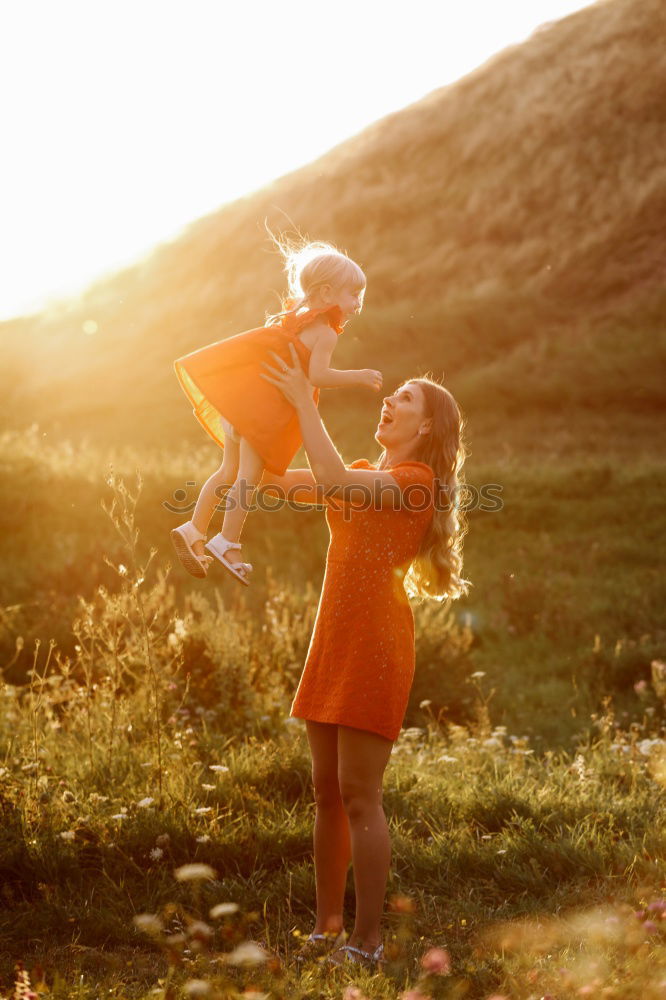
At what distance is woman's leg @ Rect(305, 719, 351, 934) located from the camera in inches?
155

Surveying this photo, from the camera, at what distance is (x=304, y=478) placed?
162 inches

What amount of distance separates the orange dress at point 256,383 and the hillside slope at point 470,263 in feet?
55.6

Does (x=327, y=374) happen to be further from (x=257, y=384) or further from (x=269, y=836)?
(x=269, y=836)

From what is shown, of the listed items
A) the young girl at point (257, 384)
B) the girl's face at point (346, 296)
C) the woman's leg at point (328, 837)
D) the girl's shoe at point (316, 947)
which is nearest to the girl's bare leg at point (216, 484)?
the young girl at point (257, 384)

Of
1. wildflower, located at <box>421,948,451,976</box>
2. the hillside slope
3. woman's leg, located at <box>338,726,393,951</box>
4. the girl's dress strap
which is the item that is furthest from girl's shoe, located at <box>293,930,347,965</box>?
the hillside slope

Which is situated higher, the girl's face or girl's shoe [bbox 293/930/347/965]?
the girl's face

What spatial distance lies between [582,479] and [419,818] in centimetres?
1087

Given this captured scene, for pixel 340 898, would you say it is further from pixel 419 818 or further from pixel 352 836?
pixel 419 818

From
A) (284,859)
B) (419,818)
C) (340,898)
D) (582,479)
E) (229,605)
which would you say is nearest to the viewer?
Answer: (340,898)

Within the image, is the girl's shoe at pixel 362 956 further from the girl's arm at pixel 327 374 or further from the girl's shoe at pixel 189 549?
the girl's arm at pixel 327 374

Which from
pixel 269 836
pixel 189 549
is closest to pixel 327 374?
pixel 189 549

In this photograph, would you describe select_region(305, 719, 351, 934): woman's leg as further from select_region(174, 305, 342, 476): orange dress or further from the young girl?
select_region(174, 305, 342, 476): orange dress

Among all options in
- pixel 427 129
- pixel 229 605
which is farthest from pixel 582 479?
pixel 427 129

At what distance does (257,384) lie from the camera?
3.77 meters
